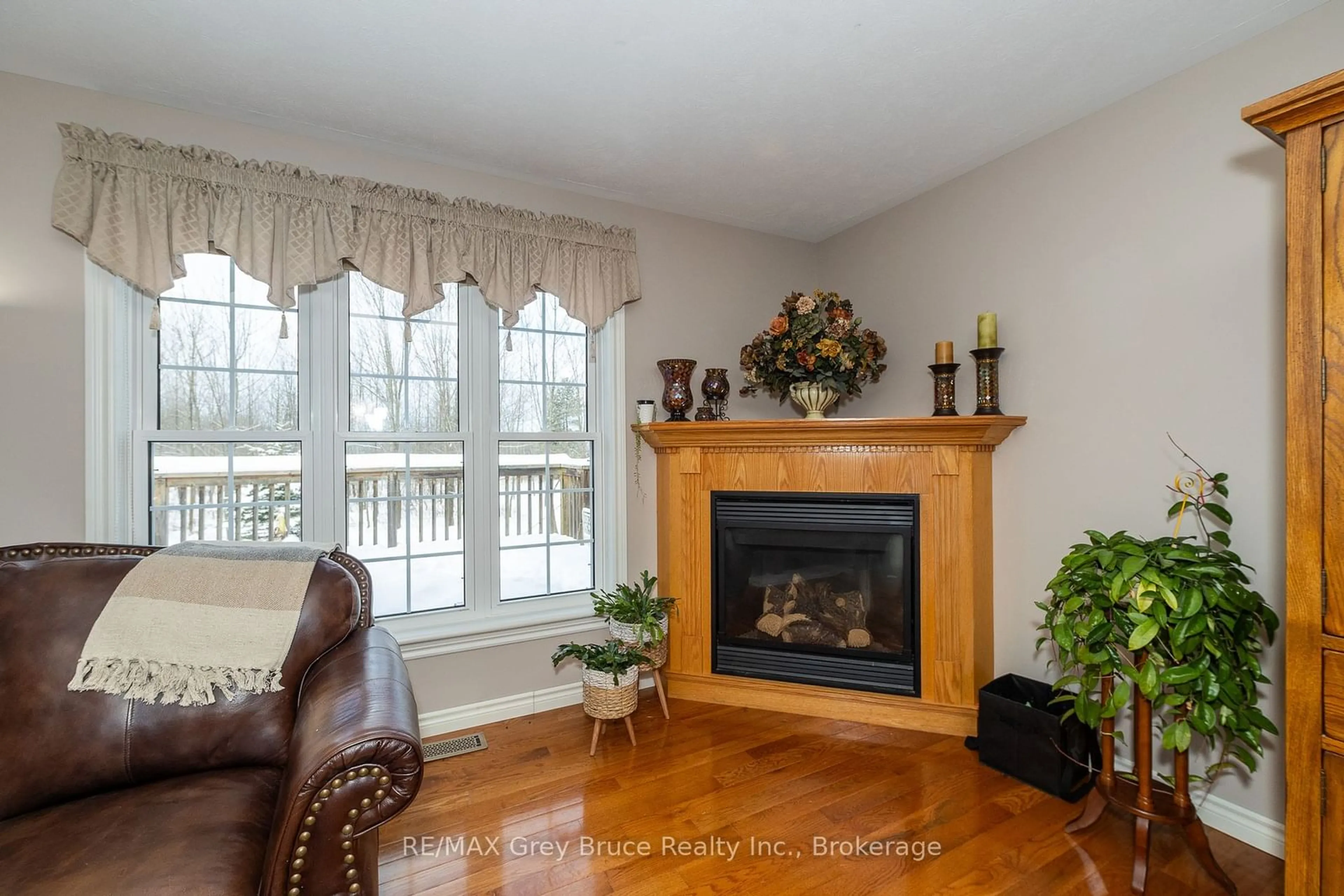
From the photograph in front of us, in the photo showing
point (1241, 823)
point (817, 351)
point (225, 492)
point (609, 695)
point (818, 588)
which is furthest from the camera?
point (818, 588)

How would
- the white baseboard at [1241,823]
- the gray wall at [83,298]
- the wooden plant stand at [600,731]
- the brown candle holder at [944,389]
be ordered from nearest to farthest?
the white baseboard at [1241,823], the gray wall at [83,298], the wooden plant stand at [600,731], the brown candle holder at [944,389]

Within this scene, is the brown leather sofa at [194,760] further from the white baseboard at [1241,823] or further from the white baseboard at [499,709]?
the white baseboard at [1241,823]

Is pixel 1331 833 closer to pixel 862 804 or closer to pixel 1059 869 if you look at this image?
pixel 1059 869

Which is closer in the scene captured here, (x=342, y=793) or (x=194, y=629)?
(x=342, y=793)

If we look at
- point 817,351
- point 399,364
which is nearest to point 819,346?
point 817,351

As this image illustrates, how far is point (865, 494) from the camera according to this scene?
2678 mm

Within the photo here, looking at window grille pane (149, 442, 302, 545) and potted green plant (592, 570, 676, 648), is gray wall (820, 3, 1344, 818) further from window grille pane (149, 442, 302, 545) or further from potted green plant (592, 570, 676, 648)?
window grille pane (149, 442, 302, 545)

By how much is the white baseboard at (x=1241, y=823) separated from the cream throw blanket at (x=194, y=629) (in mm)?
2906

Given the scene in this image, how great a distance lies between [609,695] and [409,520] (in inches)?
46.1

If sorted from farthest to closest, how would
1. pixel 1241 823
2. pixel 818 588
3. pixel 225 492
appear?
pixel 818 588
pixel 225 492
pixel 1241 823

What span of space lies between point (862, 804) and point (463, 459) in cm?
213

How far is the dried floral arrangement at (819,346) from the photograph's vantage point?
2.78m

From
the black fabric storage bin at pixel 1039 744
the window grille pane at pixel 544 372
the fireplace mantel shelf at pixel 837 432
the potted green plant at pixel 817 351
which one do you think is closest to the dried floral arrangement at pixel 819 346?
the potted green plant at pixel 817 351

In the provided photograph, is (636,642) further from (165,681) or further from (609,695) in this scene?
(165,681)
